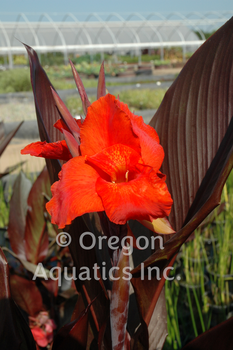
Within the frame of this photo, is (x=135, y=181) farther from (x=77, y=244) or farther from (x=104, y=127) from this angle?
(x=77, y=244)

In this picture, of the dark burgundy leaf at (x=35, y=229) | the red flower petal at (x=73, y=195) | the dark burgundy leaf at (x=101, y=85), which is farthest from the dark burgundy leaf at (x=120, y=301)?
the dark burgundy leaf at (x=35, y=229)

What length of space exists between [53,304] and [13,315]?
1.98ft

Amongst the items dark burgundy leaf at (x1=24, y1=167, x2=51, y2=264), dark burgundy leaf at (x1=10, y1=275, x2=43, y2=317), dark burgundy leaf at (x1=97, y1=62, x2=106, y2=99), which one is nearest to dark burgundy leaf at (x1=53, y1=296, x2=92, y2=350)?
dark burgundy leaf at (x1=97, y1=62, x2=106, y2=99)

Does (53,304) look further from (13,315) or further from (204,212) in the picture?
(204,212)

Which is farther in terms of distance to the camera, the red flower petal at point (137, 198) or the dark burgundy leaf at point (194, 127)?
the dark burgundy leaf at point (194, 127)

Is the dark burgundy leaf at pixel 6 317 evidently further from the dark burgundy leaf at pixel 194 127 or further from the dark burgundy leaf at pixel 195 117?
the dark burgundy leaf at pixel 195 117

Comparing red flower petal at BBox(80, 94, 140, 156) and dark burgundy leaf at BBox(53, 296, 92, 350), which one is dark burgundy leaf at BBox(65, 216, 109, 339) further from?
red flower petal at BBox(80, 94, 140, 156)

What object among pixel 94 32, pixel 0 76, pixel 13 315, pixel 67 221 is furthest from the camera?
pixel 94 32

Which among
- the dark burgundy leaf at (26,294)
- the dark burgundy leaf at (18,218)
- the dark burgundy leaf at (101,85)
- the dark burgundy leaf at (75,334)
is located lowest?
the dark burgundy leaf at (26,294)

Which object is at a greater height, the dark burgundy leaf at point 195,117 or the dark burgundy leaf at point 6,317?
the dark burgundy leaf at point 195,117

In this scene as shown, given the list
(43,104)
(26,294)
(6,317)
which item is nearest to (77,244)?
(6,317)

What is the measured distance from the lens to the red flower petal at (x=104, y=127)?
357 mm

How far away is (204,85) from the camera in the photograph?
53 cm

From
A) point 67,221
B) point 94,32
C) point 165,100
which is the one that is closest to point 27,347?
point 67,221
